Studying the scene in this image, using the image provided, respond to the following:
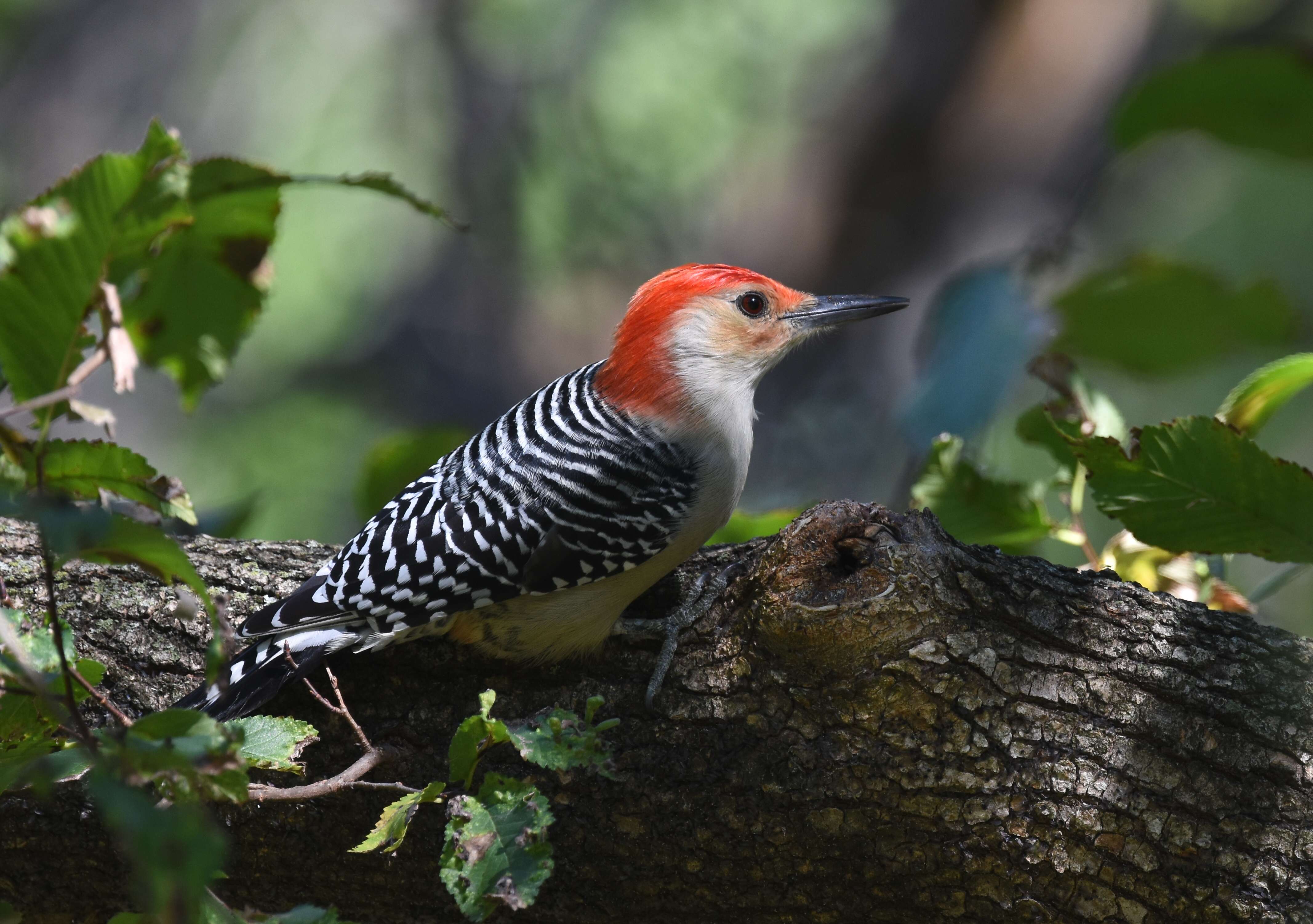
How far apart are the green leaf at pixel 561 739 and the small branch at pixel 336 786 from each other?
0.23m

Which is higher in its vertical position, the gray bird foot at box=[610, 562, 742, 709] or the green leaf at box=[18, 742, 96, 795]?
the gray bird foot at box=[610, 562, 742, 709]

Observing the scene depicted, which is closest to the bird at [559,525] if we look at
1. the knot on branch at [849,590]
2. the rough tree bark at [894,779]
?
the rough tree bark at [894,779]

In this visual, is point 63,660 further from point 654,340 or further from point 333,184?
point 654,340

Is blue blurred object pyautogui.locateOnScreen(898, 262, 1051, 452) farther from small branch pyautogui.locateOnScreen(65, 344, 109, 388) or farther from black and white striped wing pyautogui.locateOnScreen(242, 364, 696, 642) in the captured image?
small branch pyautogui.locateOnScreen(65, 344, 109, 388)

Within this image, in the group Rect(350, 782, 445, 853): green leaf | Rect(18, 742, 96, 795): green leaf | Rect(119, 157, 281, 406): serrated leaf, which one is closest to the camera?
Rect(18, 742, 96, 795): green leaf

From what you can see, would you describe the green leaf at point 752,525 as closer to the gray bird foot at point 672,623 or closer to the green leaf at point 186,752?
the gray bird foot at point 672,623

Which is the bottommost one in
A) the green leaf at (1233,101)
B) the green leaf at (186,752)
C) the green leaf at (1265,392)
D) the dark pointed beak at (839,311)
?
the green leaf at (186,752)

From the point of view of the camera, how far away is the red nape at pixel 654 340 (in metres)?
3.11

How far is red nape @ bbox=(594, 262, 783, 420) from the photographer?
10.2 ft

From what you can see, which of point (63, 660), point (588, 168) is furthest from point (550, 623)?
point (588, 168)

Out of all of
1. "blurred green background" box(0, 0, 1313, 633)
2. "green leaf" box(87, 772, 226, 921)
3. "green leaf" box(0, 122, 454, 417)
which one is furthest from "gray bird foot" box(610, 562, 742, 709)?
"blurred green background" box(0, 0, 1313, 633)

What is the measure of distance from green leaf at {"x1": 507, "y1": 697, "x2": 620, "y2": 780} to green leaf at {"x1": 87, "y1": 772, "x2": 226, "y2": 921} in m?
0.80

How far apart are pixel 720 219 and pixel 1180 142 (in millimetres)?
3339

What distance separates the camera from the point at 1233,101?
101 inches
